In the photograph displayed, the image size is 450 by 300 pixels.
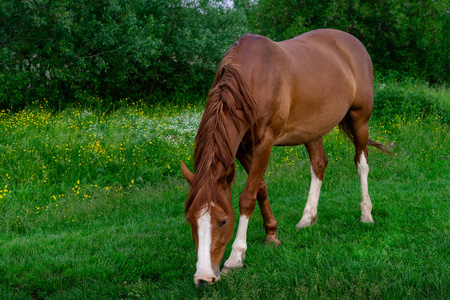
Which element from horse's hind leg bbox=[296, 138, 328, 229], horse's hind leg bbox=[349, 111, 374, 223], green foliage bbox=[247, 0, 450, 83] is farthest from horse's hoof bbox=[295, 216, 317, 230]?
green foliage bbox=[247, 0, 450, 83]

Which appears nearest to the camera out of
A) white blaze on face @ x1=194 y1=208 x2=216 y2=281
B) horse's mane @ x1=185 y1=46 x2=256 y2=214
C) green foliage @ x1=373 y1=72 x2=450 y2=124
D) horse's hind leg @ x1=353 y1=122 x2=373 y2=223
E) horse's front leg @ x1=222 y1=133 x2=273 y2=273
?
white blaze on face @ x1=194 y1=208 x2=216 y2=281

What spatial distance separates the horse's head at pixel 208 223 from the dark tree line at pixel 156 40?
25.9 feet

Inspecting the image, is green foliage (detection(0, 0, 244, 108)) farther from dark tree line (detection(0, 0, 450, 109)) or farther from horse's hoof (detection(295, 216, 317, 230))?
horse's hoof (detection(295, 216, 317, 230))

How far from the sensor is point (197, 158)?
10.6 ft

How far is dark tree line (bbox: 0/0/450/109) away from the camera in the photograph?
411 inches

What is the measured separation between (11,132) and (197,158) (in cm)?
642

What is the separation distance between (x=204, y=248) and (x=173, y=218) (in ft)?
8.57

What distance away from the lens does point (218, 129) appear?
3184 mm

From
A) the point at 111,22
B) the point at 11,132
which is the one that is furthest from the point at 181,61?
the point at 11,132

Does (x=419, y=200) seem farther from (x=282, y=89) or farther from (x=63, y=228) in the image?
(x=63, y=228)

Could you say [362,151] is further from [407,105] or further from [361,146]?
[407,105]

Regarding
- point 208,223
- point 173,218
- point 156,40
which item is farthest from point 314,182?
point 156,40

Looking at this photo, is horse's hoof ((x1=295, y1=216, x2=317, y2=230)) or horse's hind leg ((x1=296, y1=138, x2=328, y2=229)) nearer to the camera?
horse's hoof ((x1=295, y1=216, x2=317, y2=230))

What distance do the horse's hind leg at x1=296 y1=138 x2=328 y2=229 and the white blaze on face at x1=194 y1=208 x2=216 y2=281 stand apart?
2.19 meters
